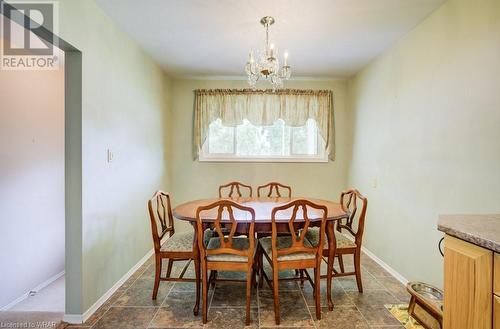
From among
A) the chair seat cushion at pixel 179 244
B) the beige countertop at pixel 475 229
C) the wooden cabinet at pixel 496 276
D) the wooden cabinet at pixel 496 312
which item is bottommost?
the chair seat cushion at pixel 179 244

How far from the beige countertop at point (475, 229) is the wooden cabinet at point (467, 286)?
3 cm

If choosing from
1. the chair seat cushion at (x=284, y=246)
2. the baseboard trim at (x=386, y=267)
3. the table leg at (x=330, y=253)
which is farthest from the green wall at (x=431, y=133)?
the chair seat cushion at (x=284, y=246)

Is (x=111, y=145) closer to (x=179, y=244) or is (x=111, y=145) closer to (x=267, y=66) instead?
(x=179, y=244)

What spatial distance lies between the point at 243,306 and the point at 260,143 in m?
2.45

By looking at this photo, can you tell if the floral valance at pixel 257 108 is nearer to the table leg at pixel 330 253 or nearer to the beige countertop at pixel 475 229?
the table leg at pixel 330 253

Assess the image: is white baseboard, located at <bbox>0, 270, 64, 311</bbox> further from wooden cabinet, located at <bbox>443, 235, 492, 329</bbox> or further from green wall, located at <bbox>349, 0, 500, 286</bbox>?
green wall, located at <bbox>349, 0, 500, 286</bbox>

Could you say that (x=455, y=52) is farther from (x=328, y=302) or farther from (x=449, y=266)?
(x=328, y=302)

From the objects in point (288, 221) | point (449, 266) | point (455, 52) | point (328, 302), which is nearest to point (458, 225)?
point (449, 266)

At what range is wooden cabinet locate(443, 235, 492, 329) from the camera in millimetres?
932

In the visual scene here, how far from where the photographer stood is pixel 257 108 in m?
3.90

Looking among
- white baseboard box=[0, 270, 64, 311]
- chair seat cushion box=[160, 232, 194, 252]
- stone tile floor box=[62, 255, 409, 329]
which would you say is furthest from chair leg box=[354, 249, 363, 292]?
white baseboard box=[0, 270, 64, 311]

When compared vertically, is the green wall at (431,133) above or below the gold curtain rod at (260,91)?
below

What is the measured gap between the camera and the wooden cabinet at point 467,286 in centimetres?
93

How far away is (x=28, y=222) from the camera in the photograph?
257 centimetres
